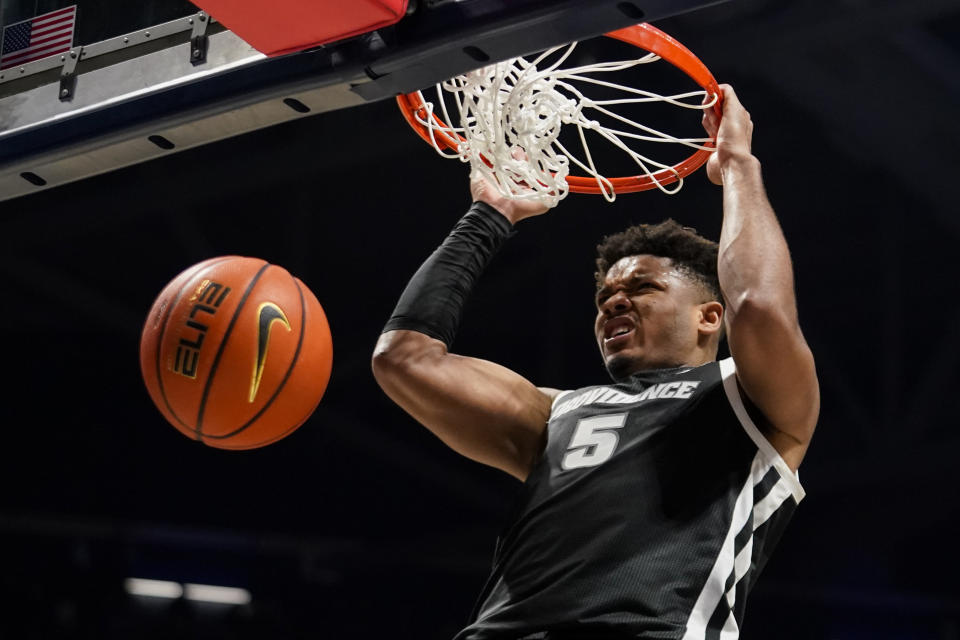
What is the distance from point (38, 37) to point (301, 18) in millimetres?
783

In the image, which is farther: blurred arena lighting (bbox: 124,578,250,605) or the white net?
blurred arena lighting (bbox: 124,578,250,605)

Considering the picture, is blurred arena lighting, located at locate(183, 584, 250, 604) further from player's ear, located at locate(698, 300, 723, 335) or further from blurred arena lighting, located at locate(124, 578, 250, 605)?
player's ear, located at locate(698, 300, 723, 335)

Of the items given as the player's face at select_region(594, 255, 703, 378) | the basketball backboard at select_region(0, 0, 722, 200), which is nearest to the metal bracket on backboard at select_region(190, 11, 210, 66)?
the basketball backboard at select_region(0, 0, 722, 200)

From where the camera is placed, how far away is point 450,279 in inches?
94.7

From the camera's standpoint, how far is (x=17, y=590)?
266 inches

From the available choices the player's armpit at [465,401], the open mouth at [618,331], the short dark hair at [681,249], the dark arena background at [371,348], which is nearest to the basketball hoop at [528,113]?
the short dark hair at [681,249]

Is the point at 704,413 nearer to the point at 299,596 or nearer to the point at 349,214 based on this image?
the point at 349,214

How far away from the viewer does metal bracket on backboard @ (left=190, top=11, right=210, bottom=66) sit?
89.1 inches

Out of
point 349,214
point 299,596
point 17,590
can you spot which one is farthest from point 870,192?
point 17,590

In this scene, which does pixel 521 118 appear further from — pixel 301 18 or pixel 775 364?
pixel 775 364

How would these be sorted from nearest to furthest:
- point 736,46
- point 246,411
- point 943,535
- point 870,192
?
point 246,411 < point 736,46 < point 870,192 < point 943,535

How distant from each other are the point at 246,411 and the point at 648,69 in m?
3.43

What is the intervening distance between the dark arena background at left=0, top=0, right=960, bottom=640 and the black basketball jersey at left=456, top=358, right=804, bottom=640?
10.9ft

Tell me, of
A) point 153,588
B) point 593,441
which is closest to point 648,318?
point 593,441
